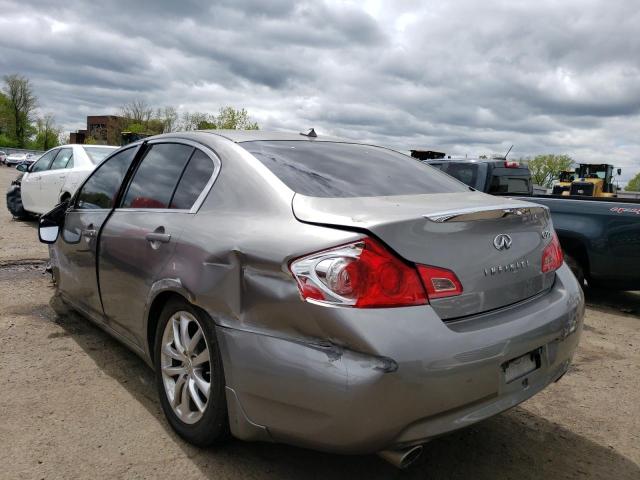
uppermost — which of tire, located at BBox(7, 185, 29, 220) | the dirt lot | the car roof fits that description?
the car roof

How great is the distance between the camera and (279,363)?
2.02 metres

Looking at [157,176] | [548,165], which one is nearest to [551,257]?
[157,176]

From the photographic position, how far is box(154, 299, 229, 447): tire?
92.4 inches

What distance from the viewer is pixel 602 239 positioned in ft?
18.2

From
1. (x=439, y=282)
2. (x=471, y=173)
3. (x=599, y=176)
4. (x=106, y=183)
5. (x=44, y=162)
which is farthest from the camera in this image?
(x=599, y=176)

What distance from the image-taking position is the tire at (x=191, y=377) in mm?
2348

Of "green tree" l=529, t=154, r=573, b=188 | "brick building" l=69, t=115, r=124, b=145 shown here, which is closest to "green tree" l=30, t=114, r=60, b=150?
"brick building" l=69, t=115, r=124, b=145

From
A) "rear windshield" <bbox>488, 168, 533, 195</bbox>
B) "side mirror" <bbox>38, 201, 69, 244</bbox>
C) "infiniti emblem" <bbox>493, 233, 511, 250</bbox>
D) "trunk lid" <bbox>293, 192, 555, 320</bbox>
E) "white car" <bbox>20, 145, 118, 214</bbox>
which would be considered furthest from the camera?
"white car" <bbox>20, 145, 118, 214</bbox>

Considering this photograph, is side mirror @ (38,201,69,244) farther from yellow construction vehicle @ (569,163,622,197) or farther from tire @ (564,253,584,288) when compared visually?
yellow construction vehicle @ (569,163,622,197)

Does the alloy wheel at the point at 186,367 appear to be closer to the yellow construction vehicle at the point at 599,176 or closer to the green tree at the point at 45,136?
the yellow construction vehicle at the point at 599,176

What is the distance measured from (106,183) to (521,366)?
303 cm

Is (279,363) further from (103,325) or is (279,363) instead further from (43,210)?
(43,210)

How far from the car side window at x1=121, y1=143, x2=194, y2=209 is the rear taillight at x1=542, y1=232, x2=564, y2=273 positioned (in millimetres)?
1998

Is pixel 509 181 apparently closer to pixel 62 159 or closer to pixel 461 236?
pixel 461 236
